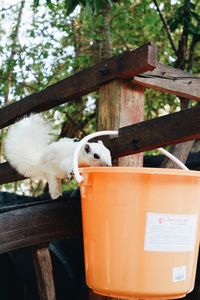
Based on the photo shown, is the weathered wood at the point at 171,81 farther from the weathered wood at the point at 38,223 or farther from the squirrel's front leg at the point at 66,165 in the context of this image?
the weathered wood at the point at 38,223

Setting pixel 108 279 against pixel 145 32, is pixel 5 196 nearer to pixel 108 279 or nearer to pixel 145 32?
pixel 108 279

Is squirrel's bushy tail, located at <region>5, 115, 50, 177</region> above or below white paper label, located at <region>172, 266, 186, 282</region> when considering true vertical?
above

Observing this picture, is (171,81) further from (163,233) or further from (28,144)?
(163,233)

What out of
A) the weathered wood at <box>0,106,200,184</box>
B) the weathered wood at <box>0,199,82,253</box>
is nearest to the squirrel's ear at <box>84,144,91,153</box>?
the weathered wood at <box>0,106,200,184</box>

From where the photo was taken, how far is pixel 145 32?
5.24 m

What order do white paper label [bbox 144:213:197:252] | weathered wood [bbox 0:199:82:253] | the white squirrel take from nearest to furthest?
white paper label [bbox 144:213:197:252] → weathered wood [bbox 0:199:82:253] → the white squirrel

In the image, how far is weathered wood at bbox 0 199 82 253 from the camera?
1610mm

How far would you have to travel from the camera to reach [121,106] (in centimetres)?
182

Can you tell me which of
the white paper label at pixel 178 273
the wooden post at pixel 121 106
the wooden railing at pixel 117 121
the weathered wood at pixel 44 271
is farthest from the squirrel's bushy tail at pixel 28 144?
the white paper label at pixel 178 273

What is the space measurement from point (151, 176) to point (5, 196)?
2044mm

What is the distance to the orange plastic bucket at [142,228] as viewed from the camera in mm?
1302

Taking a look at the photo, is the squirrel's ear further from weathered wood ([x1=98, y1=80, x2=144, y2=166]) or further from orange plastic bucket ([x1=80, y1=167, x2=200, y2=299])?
orange plastic bucket ([x1=80, y1=167, x2=200, y2=299])

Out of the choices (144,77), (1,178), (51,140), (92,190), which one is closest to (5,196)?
(1,178)

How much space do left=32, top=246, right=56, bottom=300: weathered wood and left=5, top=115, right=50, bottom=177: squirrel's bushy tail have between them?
0.46 m
